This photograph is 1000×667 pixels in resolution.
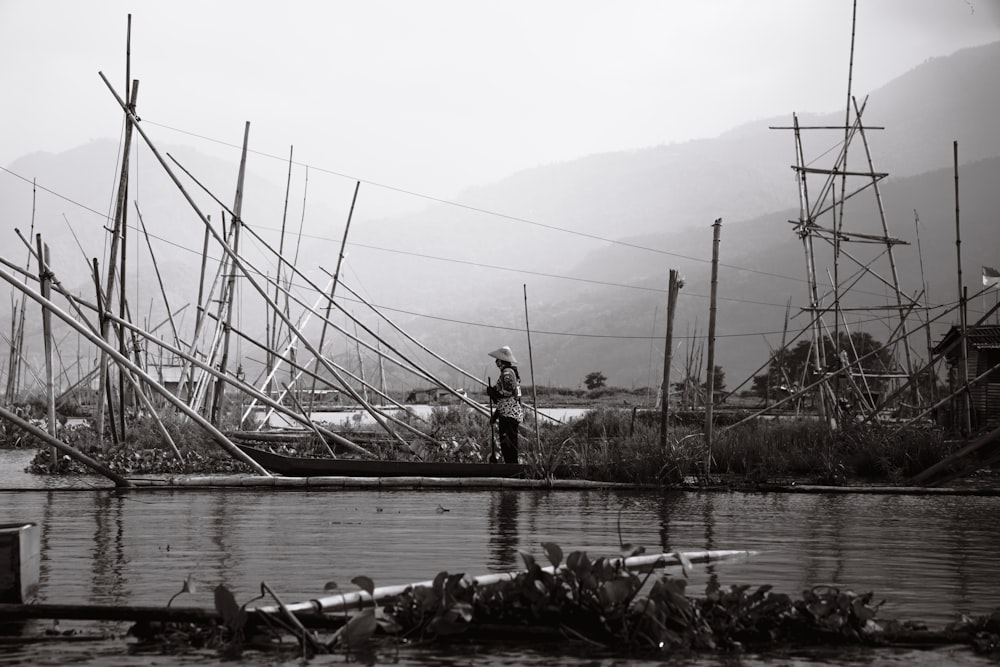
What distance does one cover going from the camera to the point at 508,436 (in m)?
12.4

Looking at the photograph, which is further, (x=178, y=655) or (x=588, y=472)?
(x=588, y=472)

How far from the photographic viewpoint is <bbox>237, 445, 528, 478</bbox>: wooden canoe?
1181cm

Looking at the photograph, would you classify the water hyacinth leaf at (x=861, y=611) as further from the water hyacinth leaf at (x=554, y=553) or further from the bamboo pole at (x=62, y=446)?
the bamboo pole at (x=62, y=446)

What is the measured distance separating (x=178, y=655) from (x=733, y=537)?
469cm

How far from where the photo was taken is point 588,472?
1202 cm

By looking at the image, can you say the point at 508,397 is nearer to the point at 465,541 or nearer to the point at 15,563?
the point at 465,541

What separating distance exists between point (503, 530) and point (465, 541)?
2.26 ft

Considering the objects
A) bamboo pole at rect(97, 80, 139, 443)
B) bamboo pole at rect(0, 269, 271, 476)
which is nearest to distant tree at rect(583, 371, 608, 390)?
bamboo pole at rect(97, 80, 139, 443)

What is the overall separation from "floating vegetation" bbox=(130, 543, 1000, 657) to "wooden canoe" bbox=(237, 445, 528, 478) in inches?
288

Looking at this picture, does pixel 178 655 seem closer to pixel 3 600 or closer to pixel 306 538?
pixel 3 600

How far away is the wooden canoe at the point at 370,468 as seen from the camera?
1181cm

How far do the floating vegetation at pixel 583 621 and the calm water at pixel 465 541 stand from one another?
0.13 meters

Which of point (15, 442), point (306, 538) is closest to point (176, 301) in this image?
point (15, 442)

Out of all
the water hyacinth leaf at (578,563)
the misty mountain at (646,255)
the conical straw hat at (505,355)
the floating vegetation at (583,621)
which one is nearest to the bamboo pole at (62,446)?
the conical straw hat at (505,355)
